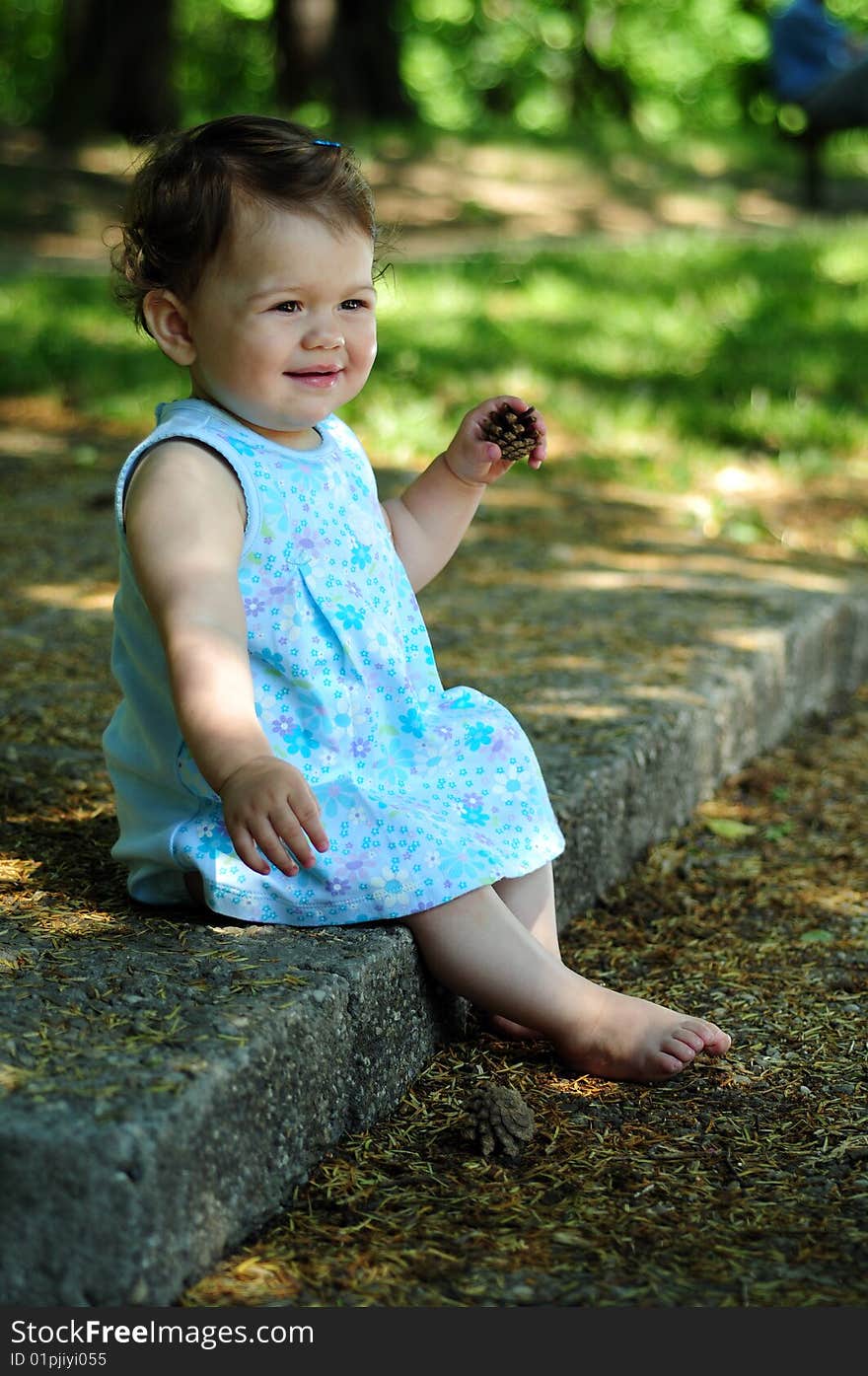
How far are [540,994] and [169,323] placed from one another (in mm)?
1078

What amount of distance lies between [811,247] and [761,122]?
21088mm

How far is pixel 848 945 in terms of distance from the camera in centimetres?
268

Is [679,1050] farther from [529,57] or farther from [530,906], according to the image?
[529,57]

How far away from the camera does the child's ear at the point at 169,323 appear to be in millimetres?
2217

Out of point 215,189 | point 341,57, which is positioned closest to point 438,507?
point 215,189

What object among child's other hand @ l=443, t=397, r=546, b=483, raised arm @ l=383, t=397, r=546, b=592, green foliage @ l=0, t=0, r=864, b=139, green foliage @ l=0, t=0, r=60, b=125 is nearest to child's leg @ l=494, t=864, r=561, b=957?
raised arm @ l=383, t=397, r=546, b=592

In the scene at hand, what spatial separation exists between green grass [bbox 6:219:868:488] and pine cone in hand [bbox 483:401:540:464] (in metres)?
2.68

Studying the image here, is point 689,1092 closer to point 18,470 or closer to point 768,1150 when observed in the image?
point 768,1150

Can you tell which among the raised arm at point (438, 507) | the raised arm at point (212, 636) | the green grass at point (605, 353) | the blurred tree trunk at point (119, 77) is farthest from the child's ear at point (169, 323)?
the blurred tree trunk at point (119, 77)

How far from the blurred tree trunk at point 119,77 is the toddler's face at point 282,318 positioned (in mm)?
12616

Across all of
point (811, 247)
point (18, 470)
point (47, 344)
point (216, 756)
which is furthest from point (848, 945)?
point (811, 247)

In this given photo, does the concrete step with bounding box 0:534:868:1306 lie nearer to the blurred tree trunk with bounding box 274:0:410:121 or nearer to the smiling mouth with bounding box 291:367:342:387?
the smiling mouth with bounding box 291:367:342:387

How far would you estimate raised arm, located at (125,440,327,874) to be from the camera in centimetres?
182

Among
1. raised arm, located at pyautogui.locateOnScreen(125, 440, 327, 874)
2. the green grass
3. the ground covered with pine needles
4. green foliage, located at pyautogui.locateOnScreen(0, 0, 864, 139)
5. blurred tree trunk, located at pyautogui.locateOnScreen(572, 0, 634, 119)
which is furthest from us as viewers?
blurred tree trunk, located at pyautogui.locateOnScreen(572, 0, 634, 119)
